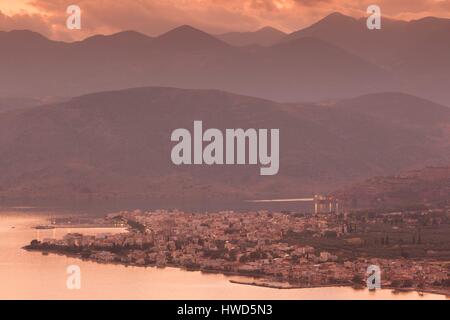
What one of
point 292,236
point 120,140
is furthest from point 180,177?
point 292,236

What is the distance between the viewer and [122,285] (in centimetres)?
6000

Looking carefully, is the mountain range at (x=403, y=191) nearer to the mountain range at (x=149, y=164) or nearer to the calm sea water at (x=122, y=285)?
the mountain range at (x=149, y=164)

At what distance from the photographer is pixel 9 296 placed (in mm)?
55844

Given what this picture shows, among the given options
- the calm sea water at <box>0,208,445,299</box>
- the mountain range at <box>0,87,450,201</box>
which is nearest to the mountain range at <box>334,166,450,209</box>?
the mountain range at <box>0,87,450,201</box>

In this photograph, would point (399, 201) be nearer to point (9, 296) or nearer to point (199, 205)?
point (199, 205)

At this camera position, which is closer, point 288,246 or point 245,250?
point 245,250

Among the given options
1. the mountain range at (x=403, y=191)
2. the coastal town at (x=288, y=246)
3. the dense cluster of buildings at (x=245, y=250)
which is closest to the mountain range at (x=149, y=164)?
the mountain range at (x=403, y=191)

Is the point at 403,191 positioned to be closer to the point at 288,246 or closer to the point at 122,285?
the point at 288,246

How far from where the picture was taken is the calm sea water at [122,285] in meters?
56.0

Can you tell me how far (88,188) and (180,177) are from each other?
1850 centimetres

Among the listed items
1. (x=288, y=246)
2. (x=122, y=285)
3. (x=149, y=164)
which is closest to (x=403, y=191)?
(x=288, y=246)

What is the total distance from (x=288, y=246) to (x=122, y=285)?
16886 millimetres

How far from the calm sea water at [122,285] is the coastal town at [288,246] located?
2.06 metres
